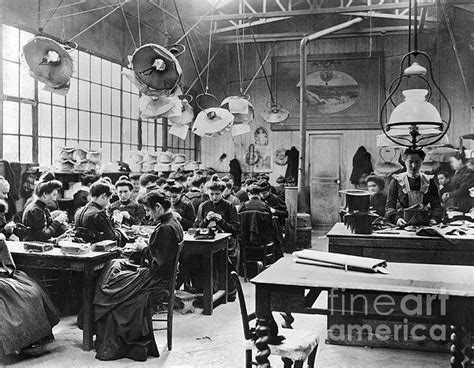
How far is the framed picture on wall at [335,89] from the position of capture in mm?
15617

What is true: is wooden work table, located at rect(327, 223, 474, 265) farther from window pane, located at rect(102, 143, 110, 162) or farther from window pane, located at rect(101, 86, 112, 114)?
window pane, located at rect(101, 86, 112, 114)

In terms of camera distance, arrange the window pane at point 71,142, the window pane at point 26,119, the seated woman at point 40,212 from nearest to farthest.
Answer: the seated woman at point 40,212 → the window pane at point 26,119 → the window pane at point 71,142

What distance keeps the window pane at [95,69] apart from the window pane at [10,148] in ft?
8.95

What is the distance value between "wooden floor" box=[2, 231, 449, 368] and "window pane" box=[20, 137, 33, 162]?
Answer: 4.19m

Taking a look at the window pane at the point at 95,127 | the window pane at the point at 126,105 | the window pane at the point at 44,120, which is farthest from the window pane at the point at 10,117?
the window pane at the point at 126,105

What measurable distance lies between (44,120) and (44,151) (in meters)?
0.54

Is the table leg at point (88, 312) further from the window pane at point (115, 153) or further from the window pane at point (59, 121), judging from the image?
the window pane at point (115, 153)

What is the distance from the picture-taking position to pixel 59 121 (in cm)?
993

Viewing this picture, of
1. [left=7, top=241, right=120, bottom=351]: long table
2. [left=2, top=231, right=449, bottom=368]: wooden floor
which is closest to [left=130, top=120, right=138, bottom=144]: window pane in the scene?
[left=2, top=231, right=449, bottom=368]: wooden floor

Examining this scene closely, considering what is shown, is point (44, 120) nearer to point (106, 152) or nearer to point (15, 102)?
point (15, 102)

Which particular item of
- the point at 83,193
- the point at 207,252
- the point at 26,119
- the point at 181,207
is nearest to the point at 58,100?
the point at 26,119

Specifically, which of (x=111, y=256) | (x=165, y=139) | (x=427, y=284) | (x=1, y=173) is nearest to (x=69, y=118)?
(x=1, y=173)

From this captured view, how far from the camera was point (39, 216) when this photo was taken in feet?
19.1

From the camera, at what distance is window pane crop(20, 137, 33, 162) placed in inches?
353
